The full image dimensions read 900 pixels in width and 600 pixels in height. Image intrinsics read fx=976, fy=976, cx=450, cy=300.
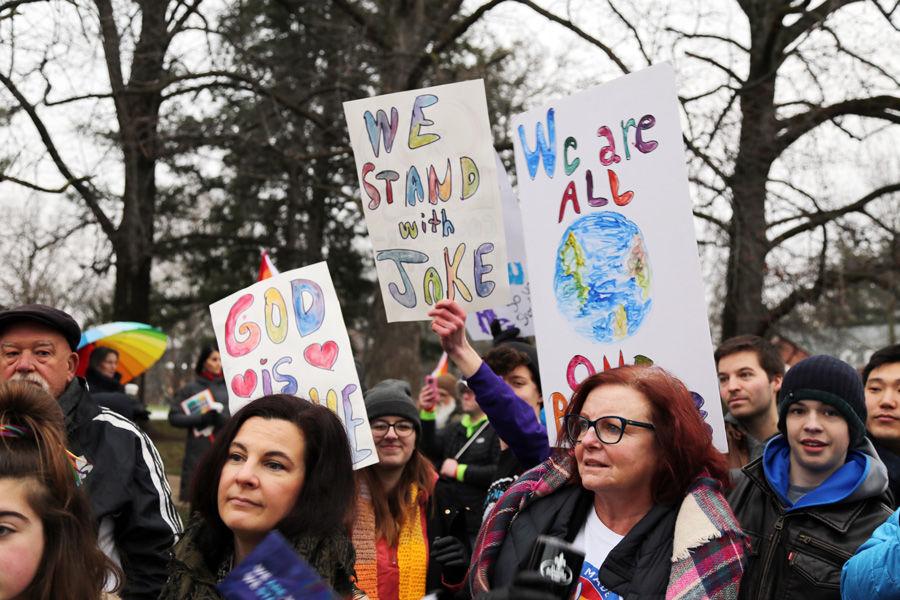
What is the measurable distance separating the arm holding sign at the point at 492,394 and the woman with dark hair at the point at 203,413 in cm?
506

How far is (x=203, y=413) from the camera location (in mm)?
8258

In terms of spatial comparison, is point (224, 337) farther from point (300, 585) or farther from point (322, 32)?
point (322, 32)

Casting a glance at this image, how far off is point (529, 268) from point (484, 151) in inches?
20.3

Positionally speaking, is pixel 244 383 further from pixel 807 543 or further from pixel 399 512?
pixel 807 543

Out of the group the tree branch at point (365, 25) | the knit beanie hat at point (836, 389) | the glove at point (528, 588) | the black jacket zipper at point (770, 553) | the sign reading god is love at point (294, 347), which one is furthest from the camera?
the tree branch at point (365, 25)

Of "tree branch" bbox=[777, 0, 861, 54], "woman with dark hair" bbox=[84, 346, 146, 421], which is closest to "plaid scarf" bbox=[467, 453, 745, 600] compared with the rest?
"woman with dark hair" bbox=[84, 346, 146, 421]

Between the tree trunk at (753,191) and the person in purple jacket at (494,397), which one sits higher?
the tree trunk at (753,191)

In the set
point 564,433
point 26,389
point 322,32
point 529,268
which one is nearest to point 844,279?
point 322,32

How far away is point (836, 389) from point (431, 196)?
1.75 metres

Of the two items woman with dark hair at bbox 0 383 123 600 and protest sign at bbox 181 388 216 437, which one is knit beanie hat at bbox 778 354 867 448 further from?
protest sign at bbox 181 388 216 437

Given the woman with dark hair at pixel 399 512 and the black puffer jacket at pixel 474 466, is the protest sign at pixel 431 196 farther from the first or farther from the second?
the black puffer jacket at pixel 474 466

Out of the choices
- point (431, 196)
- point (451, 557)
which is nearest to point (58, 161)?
point (431, 196)

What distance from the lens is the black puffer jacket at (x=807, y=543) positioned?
280 cm

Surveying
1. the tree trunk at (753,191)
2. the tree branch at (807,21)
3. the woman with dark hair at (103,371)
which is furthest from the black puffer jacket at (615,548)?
the tree branch at (807,21)
